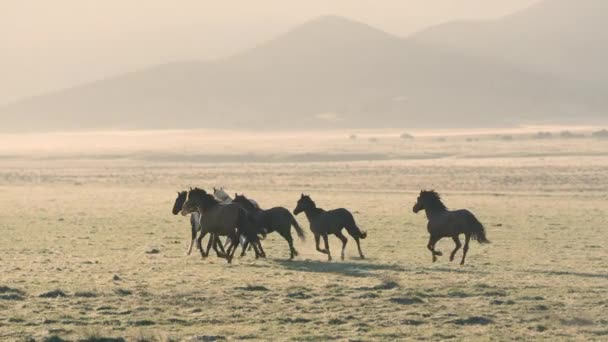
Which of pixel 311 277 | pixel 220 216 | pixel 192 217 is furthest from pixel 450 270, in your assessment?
pixel 192 217

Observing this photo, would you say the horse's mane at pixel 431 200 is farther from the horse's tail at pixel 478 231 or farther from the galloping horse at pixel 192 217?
the galloping horse at pixel 192 217

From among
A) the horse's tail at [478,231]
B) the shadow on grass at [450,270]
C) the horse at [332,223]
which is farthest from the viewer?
the horse at [332,223]

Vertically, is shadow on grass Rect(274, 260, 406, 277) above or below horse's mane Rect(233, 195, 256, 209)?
below

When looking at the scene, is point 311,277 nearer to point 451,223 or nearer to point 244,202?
point 451,223

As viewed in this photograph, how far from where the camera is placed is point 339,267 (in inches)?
833

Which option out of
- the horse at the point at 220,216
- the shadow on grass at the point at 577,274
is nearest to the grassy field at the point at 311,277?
the shadow on grass at the point at 577,274

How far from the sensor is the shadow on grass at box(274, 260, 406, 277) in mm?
20441

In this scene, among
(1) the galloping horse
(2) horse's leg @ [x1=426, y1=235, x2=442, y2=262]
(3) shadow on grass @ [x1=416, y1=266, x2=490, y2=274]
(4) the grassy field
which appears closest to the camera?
(4) the grassy field

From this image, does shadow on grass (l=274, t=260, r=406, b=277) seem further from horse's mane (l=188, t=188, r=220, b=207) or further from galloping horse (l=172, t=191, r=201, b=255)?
galloping horse (l=172, t=191, r=201, b=255)

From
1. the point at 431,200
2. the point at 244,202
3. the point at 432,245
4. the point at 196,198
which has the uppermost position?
the point at 431,200

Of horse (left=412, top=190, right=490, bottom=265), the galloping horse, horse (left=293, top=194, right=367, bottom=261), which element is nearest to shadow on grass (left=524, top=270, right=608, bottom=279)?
horse (left=412, top=190, right=490, bottom=265)

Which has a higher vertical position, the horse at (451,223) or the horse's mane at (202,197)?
the horse's mane at (202,197)

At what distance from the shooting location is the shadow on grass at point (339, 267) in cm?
2044

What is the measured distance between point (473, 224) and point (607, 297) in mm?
4809
